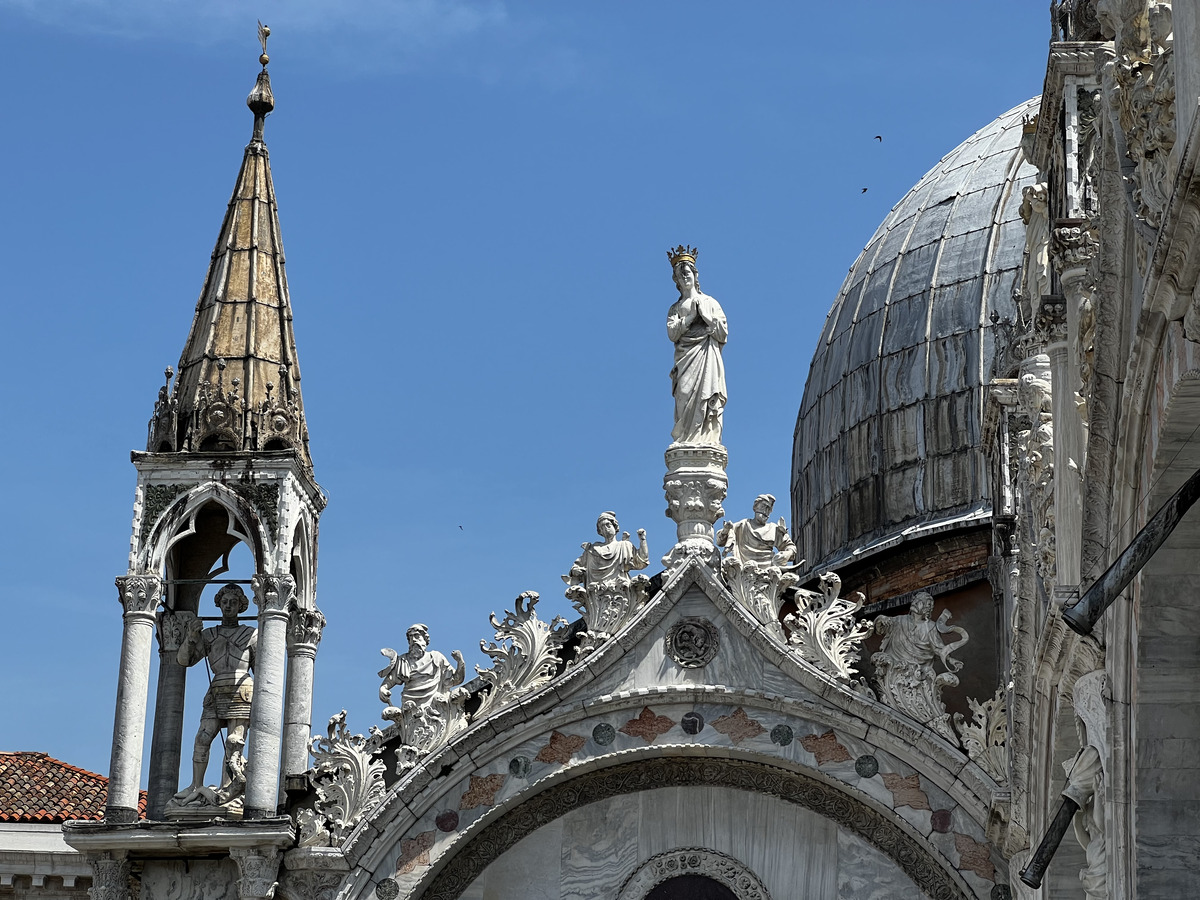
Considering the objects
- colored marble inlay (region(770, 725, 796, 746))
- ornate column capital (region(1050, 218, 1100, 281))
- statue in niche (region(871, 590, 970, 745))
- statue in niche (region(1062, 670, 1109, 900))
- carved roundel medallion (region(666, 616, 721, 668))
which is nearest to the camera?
statue in niche (region(1062, 670, 1109, 900))

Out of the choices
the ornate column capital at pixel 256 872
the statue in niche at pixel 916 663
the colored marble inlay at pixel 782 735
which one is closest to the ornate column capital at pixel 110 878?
the ornate column capital at pixel 256 872

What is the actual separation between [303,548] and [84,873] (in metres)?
3.91

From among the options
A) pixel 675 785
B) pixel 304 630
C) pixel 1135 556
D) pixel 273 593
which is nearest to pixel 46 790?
pixel 304 630

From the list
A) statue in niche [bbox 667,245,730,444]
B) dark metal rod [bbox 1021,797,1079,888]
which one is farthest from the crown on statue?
dark metal rod [bbox 1021,797,1079,888]

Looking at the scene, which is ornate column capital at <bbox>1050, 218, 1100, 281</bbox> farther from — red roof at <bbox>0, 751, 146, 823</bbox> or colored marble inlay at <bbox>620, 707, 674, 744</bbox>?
red roof at <bbox>0, 751, 146, 823</bbox>

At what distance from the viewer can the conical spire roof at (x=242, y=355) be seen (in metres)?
20.8

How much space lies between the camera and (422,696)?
1964 centimetres

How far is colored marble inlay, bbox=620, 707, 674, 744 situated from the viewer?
64.2 ft

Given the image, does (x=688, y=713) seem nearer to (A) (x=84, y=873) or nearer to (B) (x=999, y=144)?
(A) (x=84, y=873)

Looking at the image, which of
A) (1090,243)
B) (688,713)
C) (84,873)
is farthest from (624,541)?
(1090,243)

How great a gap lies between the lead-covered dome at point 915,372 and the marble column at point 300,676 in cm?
771

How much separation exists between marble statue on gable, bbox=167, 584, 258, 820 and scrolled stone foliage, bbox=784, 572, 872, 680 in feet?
16.5

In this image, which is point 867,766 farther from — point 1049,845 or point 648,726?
point 1049,845

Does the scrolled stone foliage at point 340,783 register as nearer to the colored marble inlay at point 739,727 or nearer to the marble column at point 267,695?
the marble column at point 267,695
